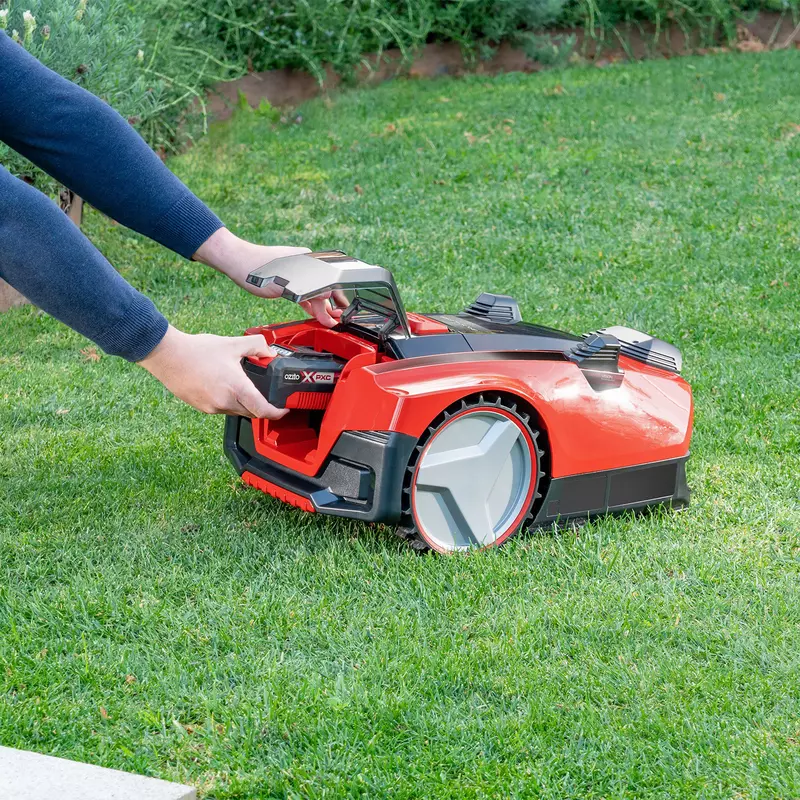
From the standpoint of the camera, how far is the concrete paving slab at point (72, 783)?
182 centimetres

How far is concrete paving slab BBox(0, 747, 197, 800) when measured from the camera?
1817 mm

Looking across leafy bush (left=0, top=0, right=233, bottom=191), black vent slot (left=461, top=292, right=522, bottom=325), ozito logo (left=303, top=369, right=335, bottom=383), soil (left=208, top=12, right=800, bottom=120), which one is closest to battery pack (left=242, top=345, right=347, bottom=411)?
ozito logo (left=303, top=369, right=335, bottom=383)

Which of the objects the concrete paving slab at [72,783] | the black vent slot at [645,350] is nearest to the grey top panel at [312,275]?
the black vent slot at [645,350]

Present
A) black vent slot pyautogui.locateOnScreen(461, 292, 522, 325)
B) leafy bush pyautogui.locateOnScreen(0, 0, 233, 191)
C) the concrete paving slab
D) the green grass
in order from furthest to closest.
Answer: leafy bush pyautogui.locateOnScreen(0, 0, 233, 191) → black vent slot pyautogui.locateOnScreen(461, 292, 522, 325) → the green grass → the concrete paving slab

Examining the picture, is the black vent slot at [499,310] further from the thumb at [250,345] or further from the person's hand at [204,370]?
the person's hand at [204,370]

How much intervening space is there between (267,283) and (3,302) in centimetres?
282

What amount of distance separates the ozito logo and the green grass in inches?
17.1

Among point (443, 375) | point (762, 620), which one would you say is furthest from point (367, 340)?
point (762, 620)

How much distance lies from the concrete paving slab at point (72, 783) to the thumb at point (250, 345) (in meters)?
0.87

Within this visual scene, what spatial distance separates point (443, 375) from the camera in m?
2.60

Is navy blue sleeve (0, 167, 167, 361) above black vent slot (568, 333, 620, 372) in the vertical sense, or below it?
above

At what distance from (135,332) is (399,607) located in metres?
0.86

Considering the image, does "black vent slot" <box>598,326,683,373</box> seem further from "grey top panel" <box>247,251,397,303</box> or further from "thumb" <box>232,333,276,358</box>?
"thumb" <box>232,333,276,358</box>

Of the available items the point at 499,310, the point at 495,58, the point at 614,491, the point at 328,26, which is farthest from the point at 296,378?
the point at 495,58
